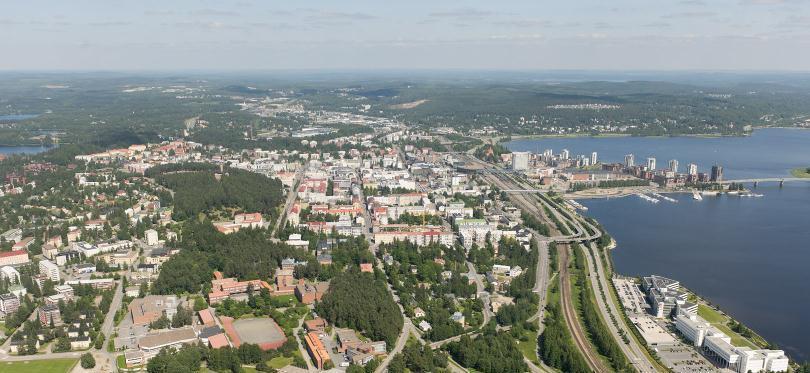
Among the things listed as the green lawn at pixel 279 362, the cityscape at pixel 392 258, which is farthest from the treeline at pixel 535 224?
the green lawn at pixel 279 362

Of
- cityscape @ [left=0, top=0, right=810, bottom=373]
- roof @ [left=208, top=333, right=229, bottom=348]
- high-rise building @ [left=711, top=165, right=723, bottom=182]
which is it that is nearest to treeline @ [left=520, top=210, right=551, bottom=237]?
cityscape @ [left=0, top=0, right=810, bottom=373]

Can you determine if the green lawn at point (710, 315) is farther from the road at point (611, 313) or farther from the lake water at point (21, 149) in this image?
the lake water at point (21, 149)

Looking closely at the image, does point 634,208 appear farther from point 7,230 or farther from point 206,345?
point 7,230

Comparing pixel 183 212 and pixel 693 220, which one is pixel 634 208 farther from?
pixel 183 212

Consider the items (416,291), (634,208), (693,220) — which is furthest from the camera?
(634,208)

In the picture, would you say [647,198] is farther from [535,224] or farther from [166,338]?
[166,338]

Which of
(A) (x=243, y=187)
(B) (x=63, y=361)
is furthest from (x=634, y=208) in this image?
(B) (x=63, y=361)

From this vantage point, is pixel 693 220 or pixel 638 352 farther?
pixel 693 220

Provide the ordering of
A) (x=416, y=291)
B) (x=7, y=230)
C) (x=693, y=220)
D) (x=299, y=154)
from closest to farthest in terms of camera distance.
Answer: (x=416, y=291) < (x=7, y=230) < (x=693, y=220) < (x=299, y=154)
